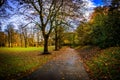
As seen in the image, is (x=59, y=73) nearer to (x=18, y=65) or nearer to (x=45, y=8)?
(x=18, y=65)

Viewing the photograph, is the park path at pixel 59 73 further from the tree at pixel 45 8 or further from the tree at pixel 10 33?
the tree at pixel 10 33

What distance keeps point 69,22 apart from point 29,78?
2143 cm

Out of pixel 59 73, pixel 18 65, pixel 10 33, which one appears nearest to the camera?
pixel 59 73

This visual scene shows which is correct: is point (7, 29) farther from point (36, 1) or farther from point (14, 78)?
point (14, 78)

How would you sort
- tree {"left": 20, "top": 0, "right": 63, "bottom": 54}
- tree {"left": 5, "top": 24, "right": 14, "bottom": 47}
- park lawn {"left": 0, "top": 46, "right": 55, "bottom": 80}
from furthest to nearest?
tree {"left": 5, "top": 24, "right": 14, "bottom": 47} → tree {"left": 20, "top": 0, "right": 63, "bottom": 54} → park lawn {"left": 0, "top": 46, "right": 55, "bottom": 80}

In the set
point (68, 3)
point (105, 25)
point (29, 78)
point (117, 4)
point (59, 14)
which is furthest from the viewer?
point (59, 14)

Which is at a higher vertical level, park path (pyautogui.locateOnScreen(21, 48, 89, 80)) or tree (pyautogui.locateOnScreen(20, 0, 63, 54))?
tree (pyautogui.locateOnScreen(20, 0, 63, 54))

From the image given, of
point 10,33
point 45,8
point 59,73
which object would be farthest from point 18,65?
point 10,33

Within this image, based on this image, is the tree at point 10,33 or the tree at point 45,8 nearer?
the tree at point 45,8

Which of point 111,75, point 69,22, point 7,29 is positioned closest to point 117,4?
point 69,22

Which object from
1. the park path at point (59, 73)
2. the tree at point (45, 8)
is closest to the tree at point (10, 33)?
the tree at point (45, 8)

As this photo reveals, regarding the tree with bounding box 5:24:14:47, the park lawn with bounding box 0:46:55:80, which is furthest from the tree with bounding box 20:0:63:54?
the tree with bounding box 5:24:14:47

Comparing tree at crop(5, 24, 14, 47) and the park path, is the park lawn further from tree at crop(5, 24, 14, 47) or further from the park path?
tree at crop(5, 24, 14, 47)

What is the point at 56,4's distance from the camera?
1205 inches
